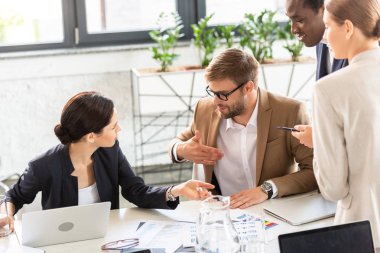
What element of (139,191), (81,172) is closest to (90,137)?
(81,172)

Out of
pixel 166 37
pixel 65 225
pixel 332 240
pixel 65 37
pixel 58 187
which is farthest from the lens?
pixel 65 37

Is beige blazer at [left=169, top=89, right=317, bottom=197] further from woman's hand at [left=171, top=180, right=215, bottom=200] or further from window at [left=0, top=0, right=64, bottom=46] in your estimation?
window at [left=0, top=0, right=64, bottom=46]

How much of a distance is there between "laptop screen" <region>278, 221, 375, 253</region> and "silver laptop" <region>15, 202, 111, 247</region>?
0.74 metres

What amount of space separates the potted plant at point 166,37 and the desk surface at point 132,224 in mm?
2255

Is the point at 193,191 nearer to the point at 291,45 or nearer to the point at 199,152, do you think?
the point at 199,152

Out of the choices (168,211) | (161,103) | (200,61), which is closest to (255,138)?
(168,211)

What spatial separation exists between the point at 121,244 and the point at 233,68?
0.96 metres

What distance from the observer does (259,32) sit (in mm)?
5035

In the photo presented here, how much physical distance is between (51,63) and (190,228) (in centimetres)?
284

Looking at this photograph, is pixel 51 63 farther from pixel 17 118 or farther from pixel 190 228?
pixel 190 228

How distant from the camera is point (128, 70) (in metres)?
5.16

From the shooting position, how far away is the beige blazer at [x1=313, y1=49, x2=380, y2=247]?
2.08 m

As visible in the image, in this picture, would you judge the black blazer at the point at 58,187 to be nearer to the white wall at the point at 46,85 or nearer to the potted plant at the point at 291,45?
the white wall at the point at 46,85

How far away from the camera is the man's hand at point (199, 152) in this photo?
9.80ft
